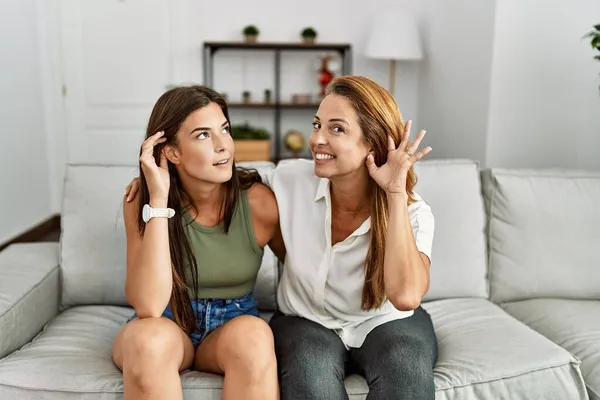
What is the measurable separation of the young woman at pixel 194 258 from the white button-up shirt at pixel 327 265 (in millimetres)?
88

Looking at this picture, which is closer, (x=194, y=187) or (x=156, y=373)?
(x=156, y=373)

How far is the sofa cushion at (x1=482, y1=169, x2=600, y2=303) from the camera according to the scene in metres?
2.08

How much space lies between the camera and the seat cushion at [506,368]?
5.06ft

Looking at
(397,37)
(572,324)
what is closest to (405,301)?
(572,324)

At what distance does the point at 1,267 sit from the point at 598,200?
6.29 ft

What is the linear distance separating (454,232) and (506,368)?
55cm

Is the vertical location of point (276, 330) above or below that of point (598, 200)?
below

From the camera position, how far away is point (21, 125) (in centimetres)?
406

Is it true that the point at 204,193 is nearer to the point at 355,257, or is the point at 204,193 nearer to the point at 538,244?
the point at 355,257

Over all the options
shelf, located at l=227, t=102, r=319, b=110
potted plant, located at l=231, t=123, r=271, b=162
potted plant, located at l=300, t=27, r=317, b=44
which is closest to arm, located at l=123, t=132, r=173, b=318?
potted plant, located at l=231, t=123, r=271, b=162

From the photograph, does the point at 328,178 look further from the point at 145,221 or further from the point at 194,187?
the point at 145,221

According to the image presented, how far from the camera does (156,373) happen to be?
1357 millimetres

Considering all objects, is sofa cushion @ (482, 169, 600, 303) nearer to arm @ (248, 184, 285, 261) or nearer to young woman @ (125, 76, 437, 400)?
young woman @ (125, 76, 437, 400)

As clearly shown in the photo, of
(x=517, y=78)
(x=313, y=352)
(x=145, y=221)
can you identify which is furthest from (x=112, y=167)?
(x=517, y=78)
